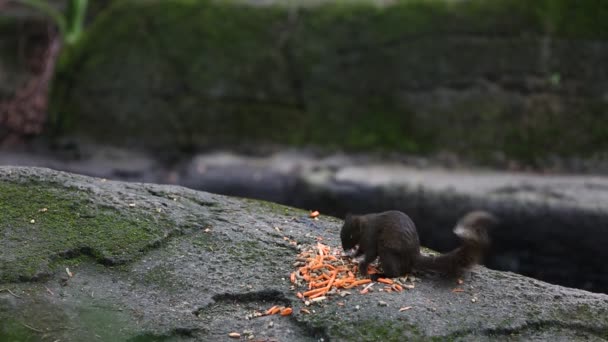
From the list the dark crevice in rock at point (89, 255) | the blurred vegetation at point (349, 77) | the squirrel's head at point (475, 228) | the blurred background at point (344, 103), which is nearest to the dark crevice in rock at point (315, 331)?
the squirrel's head at point (475, 228)

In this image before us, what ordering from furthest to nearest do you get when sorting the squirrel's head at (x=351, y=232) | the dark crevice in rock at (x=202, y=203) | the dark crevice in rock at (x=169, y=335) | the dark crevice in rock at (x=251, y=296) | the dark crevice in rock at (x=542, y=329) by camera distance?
the dark crevice in rock at (x=202, y=203) < the squirrel's head at (x=351, y=232) < the dark crevice in rock at (x=251, y=296) < the dark crevice in rock at (x=542, y=329) < the dark crevice in rock at (x=169, y=335)

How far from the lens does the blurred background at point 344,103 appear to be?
7961 mm

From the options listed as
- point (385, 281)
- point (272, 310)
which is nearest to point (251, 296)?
Answer: point (272, 310)

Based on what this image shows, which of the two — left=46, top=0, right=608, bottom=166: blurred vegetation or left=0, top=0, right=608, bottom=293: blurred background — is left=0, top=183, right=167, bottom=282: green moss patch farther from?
left=46, top=0, right=608, bottom=166: blurred vegetation

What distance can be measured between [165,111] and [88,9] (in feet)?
11.3

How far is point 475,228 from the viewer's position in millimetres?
3475

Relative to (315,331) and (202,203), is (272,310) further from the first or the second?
(202,203)

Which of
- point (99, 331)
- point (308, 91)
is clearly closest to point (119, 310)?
point (99, 331)

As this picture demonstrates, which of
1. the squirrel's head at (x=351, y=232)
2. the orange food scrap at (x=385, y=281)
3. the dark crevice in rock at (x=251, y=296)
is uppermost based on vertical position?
the squirrel's head at (x=351, y=232)

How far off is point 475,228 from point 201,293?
3.94ft

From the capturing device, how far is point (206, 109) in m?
9.27

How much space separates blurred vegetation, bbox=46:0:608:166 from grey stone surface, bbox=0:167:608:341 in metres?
4.95

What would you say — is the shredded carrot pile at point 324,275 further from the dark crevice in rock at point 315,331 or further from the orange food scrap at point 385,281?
the dark crevice in rock at point 315,331

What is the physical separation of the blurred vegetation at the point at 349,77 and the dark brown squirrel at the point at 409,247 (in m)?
5.07
